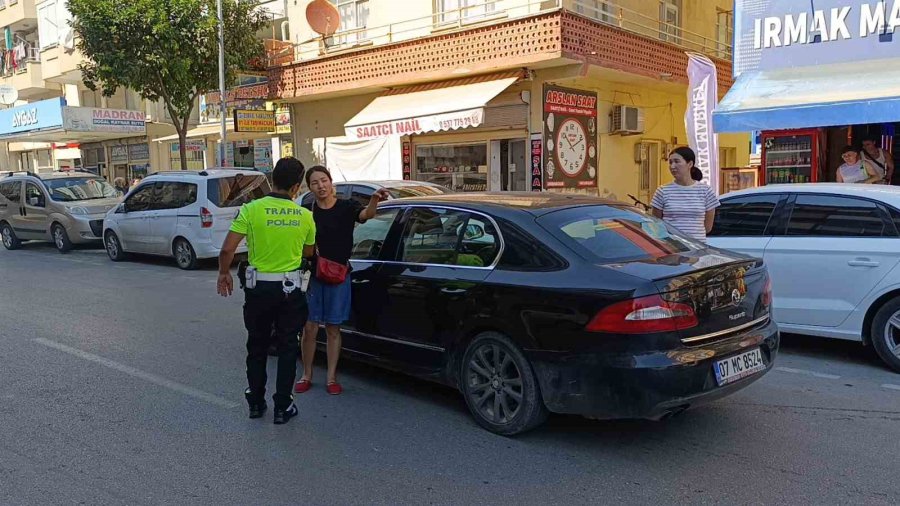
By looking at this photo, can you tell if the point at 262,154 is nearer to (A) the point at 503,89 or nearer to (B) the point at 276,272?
(A) the point at 503,89

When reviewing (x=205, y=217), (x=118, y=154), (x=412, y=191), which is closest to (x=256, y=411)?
(x=412, y=191)

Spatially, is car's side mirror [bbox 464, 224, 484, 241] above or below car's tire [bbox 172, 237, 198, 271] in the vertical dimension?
above

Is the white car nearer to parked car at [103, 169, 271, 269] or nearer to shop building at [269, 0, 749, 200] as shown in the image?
shop building at [269, 0, 749, 200]

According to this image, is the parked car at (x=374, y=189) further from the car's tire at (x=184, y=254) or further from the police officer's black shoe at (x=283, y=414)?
the police officer's black shoe at (x=283, y=414)

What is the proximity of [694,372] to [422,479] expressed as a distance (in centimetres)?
159

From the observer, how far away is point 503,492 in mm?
Answer: 3604

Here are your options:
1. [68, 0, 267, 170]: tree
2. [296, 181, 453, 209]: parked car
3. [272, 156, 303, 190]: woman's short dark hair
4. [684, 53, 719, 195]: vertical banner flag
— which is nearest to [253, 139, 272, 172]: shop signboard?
[68, 0, 267, 170]: tree

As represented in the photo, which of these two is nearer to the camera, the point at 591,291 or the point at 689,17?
the point at 591,291

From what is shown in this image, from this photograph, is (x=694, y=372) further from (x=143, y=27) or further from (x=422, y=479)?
(x=143, y=27)

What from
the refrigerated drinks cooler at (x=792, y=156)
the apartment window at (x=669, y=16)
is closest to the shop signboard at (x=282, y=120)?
the apartment window at (x=669, y=16)

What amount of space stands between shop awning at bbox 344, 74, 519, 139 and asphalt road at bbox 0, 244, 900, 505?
8.04m

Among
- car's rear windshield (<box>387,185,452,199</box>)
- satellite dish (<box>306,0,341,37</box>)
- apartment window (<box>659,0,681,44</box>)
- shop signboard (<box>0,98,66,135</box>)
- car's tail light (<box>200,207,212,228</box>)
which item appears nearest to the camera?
car's rear windshield (<box>387,185,452,199</box>)

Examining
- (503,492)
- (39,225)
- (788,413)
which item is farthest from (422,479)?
(39,225)

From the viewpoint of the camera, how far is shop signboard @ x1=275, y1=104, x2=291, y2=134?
20.0 meters
